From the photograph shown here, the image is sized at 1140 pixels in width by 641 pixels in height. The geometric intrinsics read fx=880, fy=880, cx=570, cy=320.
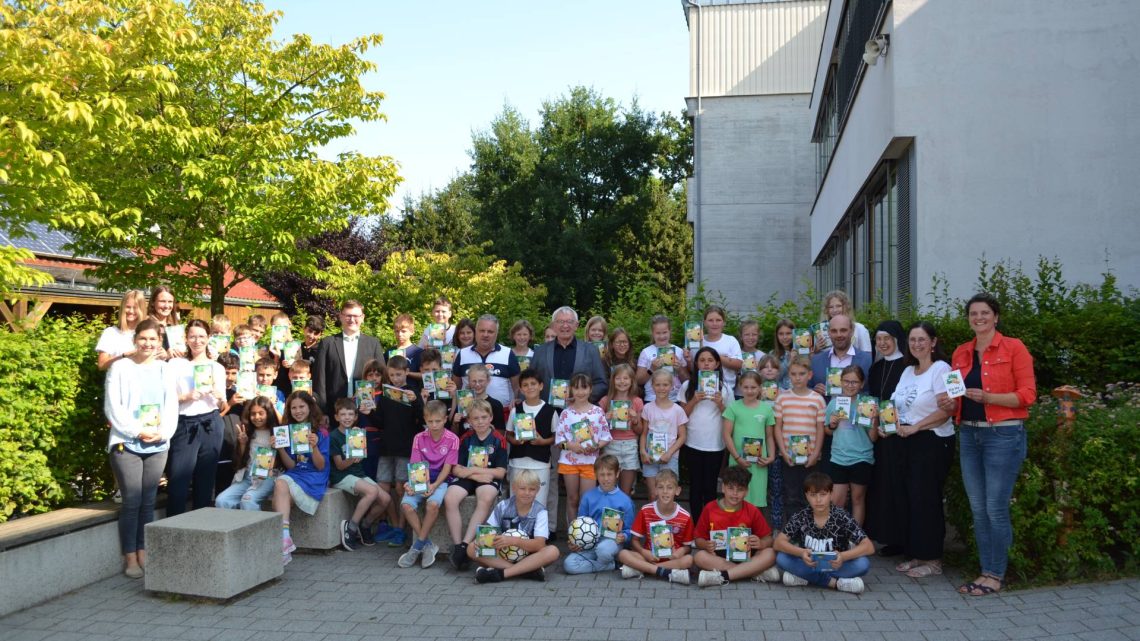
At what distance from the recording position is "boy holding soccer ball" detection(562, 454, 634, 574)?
7070 mm

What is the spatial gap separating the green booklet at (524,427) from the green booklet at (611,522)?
3.18ft

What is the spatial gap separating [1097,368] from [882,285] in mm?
5215

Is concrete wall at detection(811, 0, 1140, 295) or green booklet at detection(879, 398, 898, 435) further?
concrete wall at detection(811, 0, 1140, 295)

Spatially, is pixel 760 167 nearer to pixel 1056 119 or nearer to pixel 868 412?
pixel 1056 119

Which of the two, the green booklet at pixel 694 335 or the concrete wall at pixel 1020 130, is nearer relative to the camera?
the green booklet at pixel 694 335

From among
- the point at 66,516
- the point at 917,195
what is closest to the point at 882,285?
the point at 917,195

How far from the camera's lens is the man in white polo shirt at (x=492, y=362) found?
28.0ft

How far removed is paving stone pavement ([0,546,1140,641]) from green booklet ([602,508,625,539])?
1.09 feet

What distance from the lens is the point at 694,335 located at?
8445 millimetres

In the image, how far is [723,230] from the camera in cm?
2964

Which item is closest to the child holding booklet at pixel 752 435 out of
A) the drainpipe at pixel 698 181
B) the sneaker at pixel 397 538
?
the sneaker at pixel 397 538

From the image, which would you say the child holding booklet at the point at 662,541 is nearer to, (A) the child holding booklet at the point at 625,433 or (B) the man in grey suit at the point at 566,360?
(A) the child holding booklet at the point at 625,433

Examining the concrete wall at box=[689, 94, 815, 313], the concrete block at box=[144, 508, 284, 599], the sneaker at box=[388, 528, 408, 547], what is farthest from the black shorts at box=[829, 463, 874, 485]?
the concrete wall at box=[689, 94, 815, 313]

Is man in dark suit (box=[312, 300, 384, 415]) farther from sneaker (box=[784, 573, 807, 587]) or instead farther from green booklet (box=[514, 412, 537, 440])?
sneaker (box=[784, 573, 807, 587])
